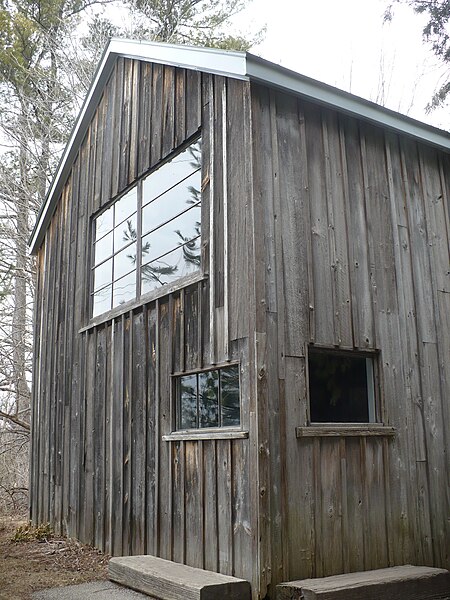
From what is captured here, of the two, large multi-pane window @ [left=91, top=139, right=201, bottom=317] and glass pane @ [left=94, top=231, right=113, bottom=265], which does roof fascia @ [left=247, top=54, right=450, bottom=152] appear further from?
glass pane @ [left=94, top=231, right=113, bottom=265]

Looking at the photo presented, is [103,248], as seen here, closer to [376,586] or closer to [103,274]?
[103,274]

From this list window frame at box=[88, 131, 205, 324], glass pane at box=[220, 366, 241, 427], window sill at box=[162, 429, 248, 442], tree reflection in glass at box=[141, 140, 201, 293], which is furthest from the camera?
tree reflection in glass at box=[141, 140, 201, 293]

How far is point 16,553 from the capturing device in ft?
25.5

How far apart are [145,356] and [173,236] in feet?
3.92

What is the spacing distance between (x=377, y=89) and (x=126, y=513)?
39.7 feet

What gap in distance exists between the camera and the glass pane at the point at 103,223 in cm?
830

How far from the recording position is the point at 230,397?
559 centimetres

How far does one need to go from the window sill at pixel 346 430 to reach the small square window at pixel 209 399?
0.52 metres

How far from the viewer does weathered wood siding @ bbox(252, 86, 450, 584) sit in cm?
530

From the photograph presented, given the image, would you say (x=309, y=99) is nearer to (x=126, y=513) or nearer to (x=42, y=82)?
(x=126, y=513)

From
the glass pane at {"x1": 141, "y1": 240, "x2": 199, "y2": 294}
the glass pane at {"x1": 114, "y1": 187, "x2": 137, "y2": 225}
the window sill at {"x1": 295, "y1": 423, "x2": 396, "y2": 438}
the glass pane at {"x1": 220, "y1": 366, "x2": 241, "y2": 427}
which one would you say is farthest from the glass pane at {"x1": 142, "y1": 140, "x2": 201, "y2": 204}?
the window sill at {"x1": 295, "y1": 423, "x2": 396, "y2": 438}

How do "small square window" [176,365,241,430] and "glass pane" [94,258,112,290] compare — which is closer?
"small square window" [176,365,241,430]

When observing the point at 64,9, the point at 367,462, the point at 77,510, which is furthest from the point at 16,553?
the point at 64,9

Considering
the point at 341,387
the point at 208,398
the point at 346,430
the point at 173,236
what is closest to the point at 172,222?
the point at 173,236
